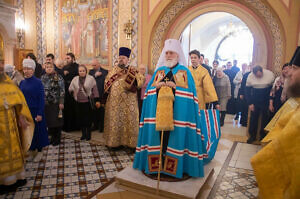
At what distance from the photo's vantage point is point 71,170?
3678mm

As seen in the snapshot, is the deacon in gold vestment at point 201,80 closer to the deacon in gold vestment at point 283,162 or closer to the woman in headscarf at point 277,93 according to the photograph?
the woman in headscarf at point 277,93

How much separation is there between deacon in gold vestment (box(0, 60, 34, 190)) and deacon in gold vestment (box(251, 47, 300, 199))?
2.72 metres

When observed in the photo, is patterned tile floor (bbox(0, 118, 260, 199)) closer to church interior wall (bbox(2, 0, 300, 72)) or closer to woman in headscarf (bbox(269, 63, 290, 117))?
woman in headscarf (bbox(269, 63, 290, 117))

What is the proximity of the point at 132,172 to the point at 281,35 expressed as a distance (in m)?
4.86

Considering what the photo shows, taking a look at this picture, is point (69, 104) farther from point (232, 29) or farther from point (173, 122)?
point (232, 29)

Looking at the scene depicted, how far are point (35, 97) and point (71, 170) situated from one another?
1.38 meters

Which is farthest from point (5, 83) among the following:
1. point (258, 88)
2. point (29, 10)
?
point (29, 10)

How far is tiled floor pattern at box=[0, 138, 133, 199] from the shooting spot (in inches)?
119

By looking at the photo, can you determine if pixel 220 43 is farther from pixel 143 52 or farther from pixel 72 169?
pixel 72 169

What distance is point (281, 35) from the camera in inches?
220

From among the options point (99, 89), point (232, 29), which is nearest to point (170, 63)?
point (99, 89)

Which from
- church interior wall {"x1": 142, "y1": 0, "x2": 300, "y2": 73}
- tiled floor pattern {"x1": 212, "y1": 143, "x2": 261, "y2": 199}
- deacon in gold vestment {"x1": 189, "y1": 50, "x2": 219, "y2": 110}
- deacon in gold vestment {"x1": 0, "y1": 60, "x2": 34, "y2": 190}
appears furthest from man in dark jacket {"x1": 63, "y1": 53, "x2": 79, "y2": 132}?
church interior wall {"x1": 142, "y1": 0, "x2": 300, "y2": 73}

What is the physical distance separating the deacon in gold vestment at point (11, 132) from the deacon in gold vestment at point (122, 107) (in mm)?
1707

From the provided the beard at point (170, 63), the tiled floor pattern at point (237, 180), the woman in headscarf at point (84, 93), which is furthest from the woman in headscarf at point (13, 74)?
the tiled floor pattern at point (237, 180)
